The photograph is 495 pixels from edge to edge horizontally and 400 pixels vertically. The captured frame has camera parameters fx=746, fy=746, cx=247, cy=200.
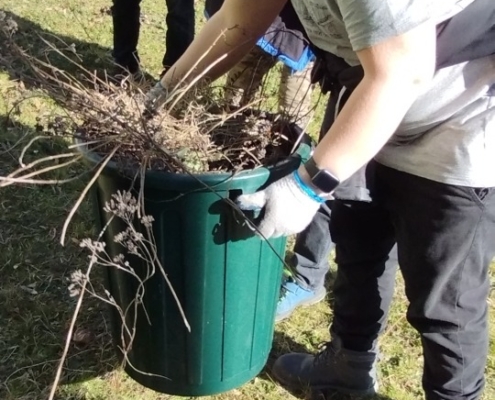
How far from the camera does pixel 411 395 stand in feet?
7.14

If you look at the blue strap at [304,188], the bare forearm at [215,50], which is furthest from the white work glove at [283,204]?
the bare forearm at [215,50]

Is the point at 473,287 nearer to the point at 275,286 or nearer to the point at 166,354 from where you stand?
the point at 275,286

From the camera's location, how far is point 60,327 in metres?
2.31

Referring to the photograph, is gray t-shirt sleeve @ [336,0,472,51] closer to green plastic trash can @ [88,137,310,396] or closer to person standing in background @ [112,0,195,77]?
green plastic trash can @ [88,137,310,396]

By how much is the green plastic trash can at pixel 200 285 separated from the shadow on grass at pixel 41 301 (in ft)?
1.20

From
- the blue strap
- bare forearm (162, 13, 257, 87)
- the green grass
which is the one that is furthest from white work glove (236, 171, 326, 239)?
the green grass

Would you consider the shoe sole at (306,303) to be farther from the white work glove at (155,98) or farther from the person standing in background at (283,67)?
the white work glove at (155,98)

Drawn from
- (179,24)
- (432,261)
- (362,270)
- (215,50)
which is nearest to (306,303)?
(362,270)

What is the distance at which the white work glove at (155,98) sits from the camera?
61.3 inches

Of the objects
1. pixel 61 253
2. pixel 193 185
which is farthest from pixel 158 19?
pixel 193 185

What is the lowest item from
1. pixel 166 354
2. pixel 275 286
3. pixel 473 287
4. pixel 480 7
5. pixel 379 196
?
pixel 166 354

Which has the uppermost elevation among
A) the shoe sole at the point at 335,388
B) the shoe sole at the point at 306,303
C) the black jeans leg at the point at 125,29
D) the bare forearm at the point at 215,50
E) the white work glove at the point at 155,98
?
the bare forearm at the point at 215,50

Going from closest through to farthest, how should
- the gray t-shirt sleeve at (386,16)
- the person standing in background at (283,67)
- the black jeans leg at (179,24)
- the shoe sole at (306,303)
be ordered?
the gray t-shirt sleeve at (386,16)
the person standing in background at (283,67)
the shoe sole at (306,303)
the black jeans leg at (179,24)

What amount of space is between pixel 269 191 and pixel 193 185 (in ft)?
0.49
